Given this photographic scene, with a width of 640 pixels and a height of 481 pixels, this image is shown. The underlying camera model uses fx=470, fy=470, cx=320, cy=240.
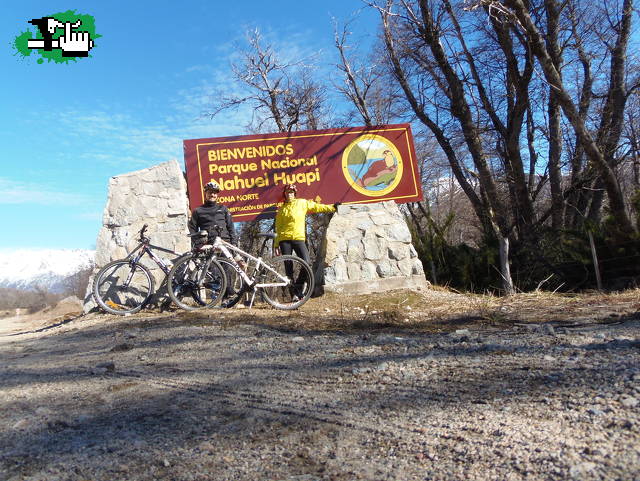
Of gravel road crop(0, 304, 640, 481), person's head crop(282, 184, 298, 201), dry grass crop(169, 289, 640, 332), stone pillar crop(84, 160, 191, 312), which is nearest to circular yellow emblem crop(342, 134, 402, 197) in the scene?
person's head crop(282, 184, 298, 201)

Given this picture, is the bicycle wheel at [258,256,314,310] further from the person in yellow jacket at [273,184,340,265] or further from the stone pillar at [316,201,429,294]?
the stone pillar at [316,201,429,294]

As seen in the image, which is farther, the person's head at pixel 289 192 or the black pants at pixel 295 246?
the person's head at pixel 289 192

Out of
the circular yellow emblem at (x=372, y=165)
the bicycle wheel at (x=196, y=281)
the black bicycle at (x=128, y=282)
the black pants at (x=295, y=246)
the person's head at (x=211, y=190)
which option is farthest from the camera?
the circular yellow emblem at (x=372, y=165)

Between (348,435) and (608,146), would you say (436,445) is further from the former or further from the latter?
(608,146)

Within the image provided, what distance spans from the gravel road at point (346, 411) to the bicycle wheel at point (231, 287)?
2.50 metres

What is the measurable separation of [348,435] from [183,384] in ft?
4.26

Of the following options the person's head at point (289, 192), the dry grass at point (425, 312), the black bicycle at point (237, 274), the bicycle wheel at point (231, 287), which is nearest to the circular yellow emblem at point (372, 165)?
the person's head at point (289, 192)

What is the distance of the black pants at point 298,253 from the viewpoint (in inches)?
252

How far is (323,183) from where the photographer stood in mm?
7520

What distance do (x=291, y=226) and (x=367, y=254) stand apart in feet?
4.18

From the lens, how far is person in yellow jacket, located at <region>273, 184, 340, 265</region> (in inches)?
261

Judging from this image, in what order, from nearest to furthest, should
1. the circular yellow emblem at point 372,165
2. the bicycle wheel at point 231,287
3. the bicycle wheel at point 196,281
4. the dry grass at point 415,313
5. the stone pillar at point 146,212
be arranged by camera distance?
the dry grass at point 415,313
the bicycle wheel at point 196,281
the bicycle wheel at point 231,287
the stone pillar at point 146,212
the circular yellow emblem at point 372,165

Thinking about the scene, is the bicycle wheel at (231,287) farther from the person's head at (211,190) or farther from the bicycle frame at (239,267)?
the person's head at (211,190)

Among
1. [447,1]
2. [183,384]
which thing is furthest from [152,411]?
[447,1]
